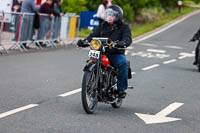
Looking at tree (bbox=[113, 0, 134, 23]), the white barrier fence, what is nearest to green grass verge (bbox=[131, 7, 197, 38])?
tree (bbox=[113, 0, 134, 23])

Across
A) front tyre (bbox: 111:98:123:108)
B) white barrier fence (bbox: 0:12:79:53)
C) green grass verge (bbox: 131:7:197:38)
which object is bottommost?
green grass verge (bbox: 131:7:197:38)

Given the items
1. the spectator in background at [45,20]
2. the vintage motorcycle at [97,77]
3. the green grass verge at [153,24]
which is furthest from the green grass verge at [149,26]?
the vintage motorcycle at [97,77]

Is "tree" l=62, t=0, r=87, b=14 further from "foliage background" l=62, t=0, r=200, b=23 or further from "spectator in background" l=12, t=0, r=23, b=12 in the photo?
"spectator in background" l=12, t=0, r=23, b=12

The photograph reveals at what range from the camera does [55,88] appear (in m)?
10.9

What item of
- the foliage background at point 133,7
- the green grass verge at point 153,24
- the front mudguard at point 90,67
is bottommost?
the green grass verge at point 153,24

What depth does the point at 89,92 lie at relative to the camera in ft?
26.5

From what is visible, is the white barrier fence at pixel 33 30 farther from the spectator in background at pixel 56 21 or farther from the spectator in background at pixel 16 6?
the spectator in background at pixel 16 6

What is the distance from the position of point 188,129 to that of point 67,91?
3.56 metres

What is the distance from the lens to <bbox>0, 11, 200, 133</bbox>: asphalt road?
734 centimetres

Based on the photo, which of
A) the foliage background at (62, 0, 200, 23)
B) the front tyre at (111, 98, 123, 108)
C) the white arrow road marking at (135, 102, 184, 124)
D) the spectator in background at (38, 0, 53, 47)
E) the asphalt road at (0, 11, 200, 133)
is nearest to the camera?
the asphalt road at (0, 11, 200, 133)

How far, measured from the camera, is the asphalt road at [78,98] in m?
7.34

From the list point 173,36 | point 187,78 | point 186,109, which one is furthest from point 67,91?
point 173,36

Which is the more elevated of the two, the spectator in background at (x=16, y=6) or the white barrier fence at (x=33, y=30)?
the spectator in background at (x=16, y=6)

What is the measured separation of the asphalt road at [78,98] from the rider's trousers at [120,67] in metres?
0.42
